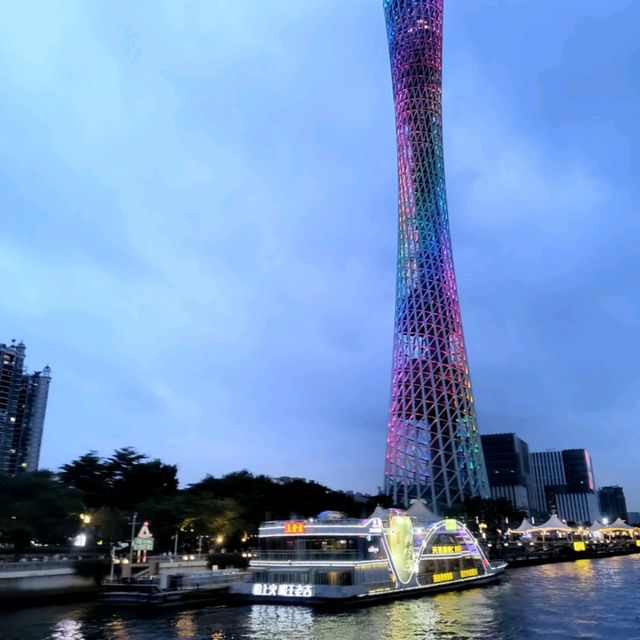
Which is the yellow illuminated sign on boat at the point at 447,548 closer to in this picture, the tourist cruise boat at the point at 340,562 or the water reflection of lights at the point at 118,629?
the tourist cruise boat at the point at 340,562

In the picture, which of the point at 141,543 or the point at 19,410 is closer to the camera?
the point at 141,543

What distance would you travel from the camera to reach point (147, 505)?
2726 inches

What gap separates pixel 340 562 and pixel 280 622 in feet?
27.0

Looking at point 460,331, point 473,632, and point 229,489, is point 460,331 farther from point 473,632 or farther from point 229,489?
point 473,632

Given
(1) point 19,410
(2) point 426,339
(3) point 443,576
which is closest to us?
(3) point 443,576

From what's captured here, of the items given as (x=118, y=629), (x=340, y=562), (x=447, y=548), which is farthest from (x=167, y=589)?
(x=447, y=548)

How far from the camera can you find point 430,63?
110m

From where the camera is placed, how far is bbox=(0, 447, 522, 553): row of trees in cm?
5662

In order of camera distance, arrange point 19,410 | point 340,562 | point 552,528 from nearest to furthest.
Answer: point 340,562 < point 552,528 < point 19,410

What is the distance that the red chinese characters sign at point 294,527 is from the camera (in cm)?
4667

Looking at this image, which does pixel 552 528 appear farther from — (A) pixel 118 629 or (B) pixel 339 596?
(A) pixel 118 629

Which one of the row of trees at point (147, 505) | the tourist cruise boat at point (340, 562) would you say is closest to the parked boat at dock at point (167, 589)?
the tourist cruise boat at point (340, 562)

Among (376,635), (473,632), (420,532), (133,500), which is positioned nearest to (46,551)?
(133,500)

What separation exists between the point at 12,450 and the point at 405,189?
10681 centimetres
